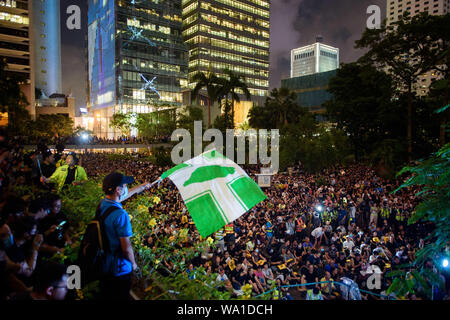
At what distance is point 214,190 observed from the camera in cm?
479

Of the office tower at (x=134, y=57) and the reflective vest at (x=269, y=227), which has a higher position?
the office tower at (x=134, y=57)

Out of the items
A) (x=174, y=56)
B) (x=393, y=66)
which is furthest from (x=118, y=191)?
(x=174, y=56)

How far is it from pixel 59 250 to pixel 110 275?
3.17 feet

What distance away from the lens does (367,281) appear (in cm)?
707

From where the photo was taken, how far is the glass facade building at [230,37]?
8188 centimetres

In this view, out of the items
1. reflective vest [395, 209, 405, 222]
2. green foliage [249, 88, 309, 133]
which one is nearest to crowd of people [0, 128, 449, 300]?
reflective vest [395, 209, 405, 222]

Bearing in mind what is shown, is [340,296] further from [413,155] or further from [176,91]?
[176,91]

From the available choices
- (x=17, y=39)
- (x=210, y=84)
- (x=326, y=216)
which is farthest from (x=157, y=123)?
(x=326, y=216)

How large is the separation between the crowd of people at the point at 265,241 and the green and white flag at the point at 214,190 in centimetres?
100

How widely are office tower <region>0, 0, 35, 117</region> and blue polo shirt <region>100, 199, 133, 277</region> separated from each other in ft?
209

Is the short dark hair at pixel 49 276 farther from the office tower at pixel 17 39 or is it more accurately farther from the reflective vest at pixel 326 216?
the office tower at pixel 17 39

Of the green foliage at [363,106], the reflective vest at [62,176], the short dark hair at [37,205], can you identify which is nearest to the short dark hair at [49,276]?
the short dark hair at [37,205]

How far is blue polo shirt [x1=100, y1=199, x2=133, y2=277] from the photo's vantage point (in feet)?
8.85

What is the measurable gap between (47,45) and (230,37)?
5390cm
